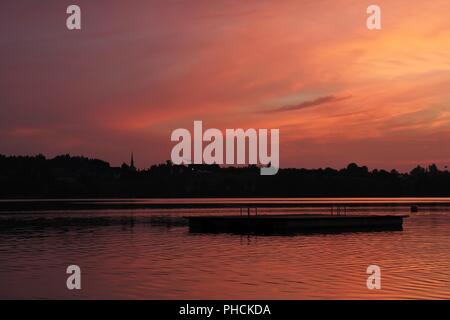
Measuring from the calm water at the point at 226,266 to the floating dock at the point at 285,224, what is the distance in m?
4.88

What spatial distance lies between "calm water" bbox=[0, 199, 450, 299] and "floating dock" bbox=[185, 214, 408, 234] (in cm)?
488

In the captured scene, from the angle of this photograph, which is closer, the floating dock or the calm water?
the calm water

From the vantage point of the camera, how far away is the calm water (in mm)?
30625

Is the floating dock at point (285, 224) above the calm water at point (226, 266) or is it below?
above

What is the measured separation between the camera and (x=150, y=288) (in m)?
31.5

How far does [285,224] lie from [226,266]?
30375 millimetres

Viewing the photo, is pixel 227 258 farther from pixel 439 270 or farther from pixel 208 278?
pixel 439 270

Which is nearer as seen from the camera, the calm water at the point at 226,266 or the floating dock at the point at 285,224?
the calm water at the point at 226,266

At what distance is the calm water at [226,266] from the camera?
30.6 metres

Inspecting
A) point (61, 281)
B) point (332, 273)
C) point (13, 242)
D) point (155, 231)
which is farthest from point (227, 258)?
point (155, 231)

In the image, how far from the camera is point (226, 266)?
4116cm

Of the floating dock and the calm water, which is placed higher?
the floating dock
